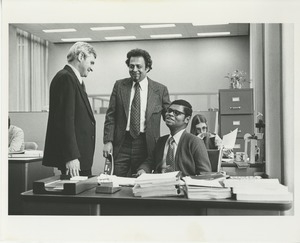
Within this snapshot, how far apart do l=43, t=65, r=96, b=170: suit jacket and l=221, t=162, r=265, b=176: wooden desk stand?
3.06 feet

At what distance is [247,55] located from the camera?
7719 mm

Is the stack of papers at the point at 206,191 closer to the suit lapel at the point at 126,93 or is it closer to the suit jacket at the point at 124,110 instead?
the suit jacket at the point at 124,110

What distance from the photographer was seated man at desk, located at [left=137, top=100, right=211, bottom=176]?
2.07 metres

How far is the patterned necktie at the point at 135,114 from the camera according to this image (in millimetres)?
2352

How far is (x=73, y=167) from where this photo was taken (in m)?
2.20

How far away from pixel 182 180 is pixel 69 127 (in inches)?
32.1

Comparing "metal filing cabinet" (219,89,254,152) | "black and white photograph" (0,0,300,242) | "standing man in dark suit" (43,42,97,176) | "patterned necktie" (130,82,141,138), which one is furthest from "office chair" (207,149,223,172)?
"metal filing cabinet" (219,89,254,152)

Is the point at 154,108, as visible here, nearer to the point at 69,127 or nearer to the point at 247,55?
the point at 69,127

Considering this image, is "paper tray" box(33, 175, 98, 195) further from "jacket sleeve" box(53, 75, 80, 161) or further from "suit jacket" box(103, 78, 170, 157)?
"suit jacket" box(103, 78, 170, 157)

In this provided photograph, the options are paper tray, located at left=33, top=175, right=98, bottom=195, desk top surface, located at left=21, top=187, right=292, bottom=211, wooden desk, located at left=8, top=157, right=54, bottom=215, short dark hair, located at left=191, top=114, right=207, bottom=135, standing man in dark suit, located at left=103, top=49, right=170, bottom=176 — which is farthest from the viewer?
short dark hair, located at left=191, top=114, right=207, bottom=135

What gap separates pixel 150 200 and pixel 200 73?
6563 mm

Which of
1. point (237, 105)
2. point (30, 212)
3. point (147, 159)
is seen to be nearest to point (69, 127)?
point (147, 159)
